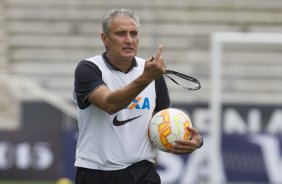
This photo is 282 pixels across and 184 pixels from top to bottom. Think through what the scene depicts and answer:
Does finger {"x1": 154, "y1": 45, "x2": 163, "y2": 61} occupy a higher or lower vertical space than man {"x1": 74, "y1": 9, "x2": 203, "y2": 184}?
higher

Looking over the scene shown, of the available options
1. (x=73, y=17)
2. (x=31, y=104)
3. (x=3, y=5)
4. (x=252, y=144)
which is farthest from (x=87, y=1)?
(x=252, y=144)

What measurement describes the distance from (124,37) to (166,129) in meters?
0.64

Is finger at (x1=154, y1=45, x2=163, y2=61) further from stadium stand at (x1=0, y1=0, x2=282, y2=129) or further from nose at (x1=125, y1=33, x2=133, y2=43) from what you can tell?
stadium stand at (x1=0, y1=0, x2=282, y2=129)

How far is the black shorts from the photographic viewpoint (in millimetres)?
5305

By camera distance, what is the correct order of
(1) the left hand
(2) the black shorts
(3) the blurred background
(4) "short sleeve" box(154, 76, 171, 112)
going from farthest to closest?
(3) the blurred background → (4) "short sleeve" box(154, 76, 171, 112) → (2) the black shorts → (1) the left hand

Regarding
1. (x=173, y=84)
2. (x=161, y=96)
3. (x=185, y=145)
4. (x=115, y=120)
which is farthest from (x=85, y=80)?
(x=173, y=84)

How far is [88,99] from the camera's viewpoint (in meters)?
5.21

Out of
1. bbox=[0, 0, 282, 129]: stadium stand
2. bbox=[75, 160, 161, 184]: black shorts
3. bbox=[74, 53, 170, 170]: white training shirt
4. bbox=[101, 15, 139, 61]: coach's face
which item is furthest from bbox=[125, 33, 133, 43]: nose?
bbox=[0, 0, 282, 129]: stadium stand

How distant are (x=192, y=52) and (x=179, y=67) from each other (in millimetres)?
483

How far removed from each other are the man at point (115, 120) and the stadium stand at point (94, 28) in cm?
1274

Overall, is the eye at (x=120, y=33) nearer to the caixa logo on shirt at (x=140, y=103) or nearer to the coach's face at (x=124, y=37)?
the coach's face at (x=124, y=37)

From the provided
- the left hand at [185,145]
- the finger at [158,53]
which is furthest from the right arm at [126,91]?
→ the left hand at [185,145]

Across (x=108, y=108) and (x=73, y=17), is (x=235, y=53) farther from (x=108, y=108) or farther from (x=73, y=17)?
(x=108, y=108)

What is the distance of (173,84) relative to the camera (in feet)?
55.7
